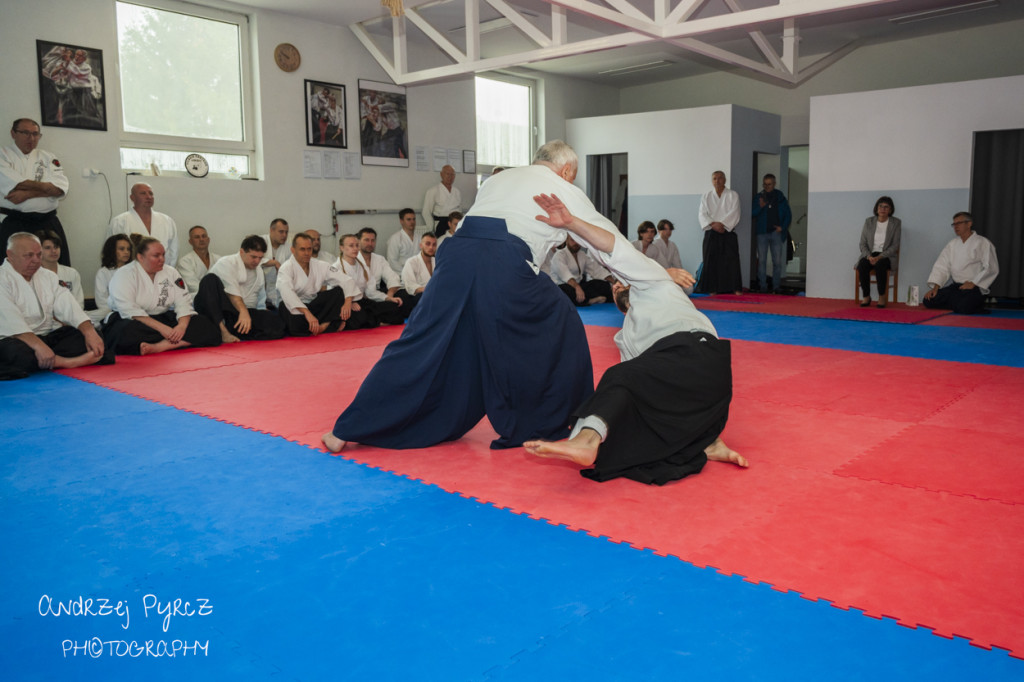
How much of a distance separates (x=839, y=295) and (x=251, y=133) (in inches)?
304

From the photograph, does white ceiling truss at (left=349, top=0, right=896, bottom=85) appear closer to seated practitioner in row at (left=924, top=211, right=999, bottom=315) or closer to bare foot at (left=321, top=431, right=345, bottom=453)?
seated practitioner in row at (left=924, top=211, right=999, bottom=315)

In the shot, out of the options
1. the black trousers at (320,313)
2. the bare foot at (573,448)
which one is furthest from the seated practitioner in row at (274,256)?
the bare foot at (573,448)

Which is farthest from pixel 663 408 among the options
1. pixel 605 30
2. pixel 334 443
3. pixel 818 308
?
pixel 605 30

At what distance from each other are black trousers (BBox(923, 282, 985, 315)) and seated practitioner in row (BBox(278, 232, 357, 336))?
6374mm

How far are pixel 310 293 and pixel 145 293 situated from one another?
4.98 feet

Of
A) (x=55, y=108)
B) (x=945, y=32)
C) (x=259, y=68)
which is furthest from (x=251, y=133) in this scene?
(x=945, y=32)

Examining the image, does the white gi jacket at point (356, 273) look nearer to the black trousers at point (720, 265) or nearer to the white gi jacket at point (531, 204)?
the white gi jacket at point (531, 204)

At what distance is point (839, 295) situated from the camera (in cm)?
1057

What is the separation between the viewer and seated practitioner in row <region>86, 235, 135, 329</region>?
22.3ft

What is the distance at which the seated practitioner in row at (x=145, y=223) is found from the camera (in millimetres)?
7641

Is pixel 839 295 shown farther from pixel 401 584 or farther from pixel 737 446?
pixel 401 584

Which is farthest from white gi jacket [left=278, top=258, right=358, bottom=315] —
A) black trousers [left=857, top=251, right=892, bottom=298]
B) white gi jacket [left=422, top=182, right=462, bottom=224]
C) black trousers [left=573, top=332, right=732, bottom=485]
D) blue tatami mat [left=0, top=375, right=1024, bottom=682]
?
black trousers [left=857, top=251, right=892, bottom=298]

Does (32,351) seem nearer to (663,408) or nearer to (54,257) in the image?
(54,257)

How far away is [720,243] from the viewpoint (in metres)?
11.3
